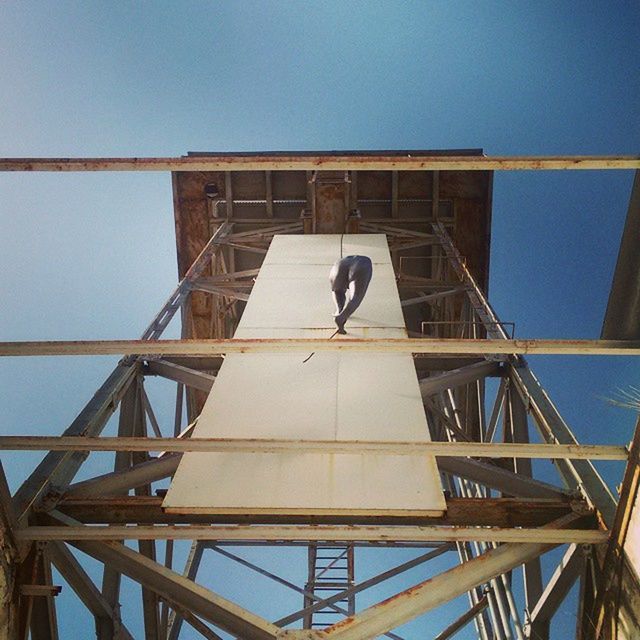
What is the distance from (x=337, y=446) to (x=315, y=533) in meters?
0.83

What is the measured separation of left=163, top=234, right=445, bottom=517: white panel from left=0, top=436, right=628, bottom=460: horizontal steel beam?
1.29 metres

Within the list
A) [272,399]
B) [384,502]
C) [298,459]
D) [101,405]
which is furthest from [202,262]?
[384,502]

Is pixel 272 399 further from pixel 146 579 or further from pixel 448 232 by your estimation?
pixel 448 232

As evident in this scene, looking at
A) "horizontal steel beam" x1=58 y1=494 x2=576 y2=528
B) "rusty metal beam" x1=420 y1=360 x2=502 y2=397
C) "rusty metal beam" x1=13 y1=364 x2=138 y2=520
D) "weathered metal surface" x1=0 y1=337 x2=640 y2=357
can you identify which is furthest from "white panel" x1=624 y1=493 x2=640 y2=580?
"rusty metal beam" x1=13 y1=364 x2=138 y2=520

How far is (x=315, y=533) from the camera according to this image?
4.06 m

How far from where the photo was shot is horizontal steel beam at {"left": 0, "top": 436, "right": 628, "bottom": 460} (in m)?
3.62

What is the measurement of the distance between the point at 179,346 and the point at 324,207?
887 cm

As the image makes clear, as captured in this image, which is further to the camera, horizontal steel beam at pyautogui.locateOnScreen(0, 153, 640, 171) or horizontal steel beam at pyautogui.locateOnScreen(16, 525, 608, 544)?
horizontal steel beam at pyautogui.locateOnScreen(16, 525, 608, 544)

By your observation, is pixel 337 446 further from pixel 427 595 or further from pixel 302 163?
pixel 302 163

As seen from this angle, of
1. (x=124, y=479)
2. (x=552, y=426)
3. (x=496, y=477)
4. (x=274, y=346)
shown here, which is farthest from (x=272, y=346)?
(x=552, y=426)

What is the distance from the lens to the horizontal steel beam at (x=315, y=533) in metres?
4.05

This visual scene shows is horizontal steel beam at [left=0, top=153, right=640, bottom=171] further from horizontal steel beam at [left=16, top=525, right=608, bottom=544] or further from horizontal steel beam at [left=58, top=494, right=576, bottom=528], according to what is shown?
horizontal steel beam at [left=58, top=494, right=576, bottom=528]

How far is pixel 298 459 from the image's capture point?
532 cm

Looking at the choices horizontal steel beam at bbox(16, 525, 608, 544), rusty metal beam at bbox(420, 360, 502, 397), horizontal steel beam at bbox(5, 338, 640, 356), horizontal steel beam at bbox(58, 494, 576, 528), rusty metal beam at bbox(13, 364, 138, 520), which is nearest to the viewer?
horizontal steel beam at bbox(5, 338, 640, 356)
